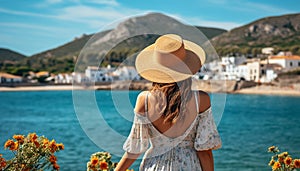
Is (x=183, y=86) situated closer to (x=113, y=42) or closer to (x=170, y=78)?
(x=170, y=78)

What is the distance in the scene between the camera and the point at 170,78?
7.68 ft

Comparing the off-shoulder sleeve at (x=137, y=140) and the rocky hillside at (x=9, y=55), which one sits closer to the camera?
the off-shoulder sleeve at (x=137, y=140)

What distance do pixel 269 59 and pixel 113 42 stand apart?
8457 cm

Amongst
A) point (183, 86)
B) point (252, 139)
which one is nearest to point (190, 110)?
point (183, 86)

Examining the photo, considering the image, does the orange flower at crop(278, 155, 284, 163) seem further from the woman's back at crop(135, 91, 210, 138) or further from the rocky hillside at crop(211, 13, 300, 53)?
the rocky hillside at crop(211, 13, 300, 53)

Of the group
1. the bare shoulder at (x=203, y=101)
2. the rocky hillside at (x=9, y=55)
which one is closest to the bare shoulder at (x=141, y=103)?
the bare shoulder at (x=203, y=101)

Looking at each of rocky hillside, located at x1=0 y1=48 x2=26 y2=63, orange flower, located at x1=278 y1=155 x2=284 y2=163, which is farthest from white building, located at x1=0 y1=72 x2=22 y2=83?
orange flower, located at x1=278 y1=155 x2=284 y2=163

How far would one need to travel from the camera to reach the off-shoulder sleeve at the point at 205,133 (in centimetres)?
241

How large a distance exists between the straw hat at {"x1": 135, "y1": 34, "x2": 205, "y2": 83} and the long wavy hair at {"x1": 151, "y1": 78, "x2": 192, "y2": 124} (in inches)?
1.5

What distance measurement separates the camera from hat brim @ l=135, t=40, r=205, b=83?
7.69 feet

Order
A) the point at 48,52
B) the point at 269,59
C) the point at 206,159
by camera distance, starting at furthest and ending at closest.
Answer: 1. the point at 48,52
2. the point at 269,59
3. the point at 206,159

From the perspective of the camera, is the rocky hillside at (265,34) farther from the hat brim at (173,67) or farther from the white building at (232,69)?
the hat brim at (173,67)

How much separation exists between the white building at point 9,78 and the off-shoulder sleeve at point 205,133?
308ft

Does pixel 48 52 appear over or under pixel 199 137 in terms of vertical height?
over
